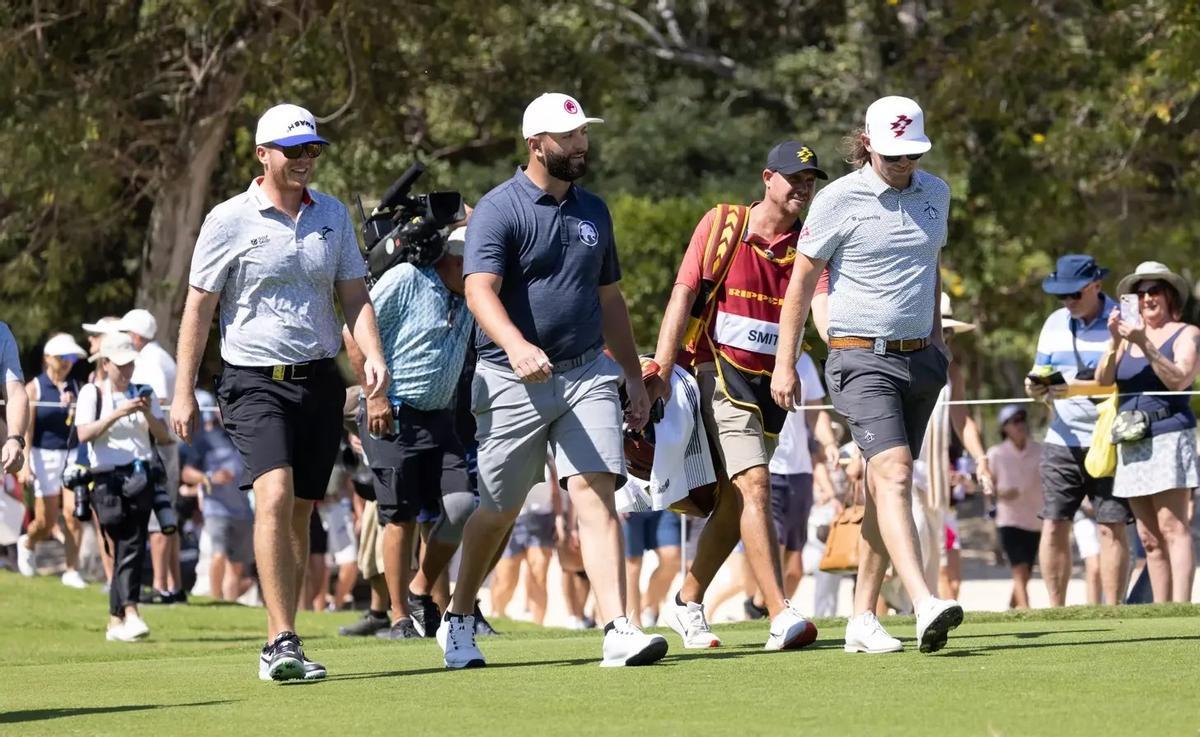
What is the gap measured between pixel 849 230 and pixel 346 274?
2.02 meters

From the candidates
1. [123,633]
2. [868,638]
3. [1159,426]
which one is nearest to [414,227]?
[123,633]

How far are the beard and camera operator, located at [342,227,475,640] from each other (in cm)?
318

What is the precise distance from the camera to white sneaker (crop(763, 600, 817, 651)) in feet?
28.9

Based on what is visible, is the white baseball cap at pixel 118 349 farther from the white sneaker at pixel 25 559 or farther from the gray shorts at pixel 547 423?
the gray shorts at pixel 547 423

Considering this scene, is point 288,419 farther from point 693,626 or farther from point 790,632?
point 790,632

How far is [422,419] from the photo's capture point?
11.4 meters

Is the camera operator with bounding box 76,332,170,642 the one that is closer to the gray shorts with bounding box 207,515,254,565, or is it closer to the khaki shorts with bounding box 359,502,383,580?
the khaki shorts with bounding box 359,502,383,580

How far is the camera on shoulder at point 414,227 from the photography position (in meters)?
11.2

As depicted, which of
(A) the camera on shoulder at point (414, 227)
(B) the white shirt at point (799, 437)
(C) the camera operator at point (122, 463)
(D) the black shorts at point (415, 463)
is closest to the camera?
(A) the camera on shoulder at point (414, 227)

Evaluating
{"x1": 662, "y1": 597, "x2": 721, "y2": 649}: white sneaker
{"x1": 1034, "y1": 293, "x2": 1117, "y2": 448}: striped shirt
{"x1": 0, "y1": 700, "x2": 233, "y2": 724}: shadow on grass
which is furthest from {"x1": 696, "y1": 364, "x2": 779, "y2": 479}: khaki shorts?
{"x1": 1034, "y1": 293, "x2": 1117, "y2": 448}: striped shirt

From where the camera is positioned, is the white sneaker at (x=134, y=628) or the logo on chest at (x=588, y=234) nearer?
the logo on chest at (x=588, y=234)

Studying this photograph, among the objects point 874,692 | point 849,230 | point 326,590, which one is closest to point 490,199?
point 849,230

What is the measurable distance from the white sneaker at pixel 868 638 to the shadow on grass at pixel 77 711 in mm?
2500

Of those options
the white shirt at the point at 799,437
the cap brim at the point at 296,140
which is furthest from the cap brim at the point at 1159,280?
the cap brim at the point at 296,140
